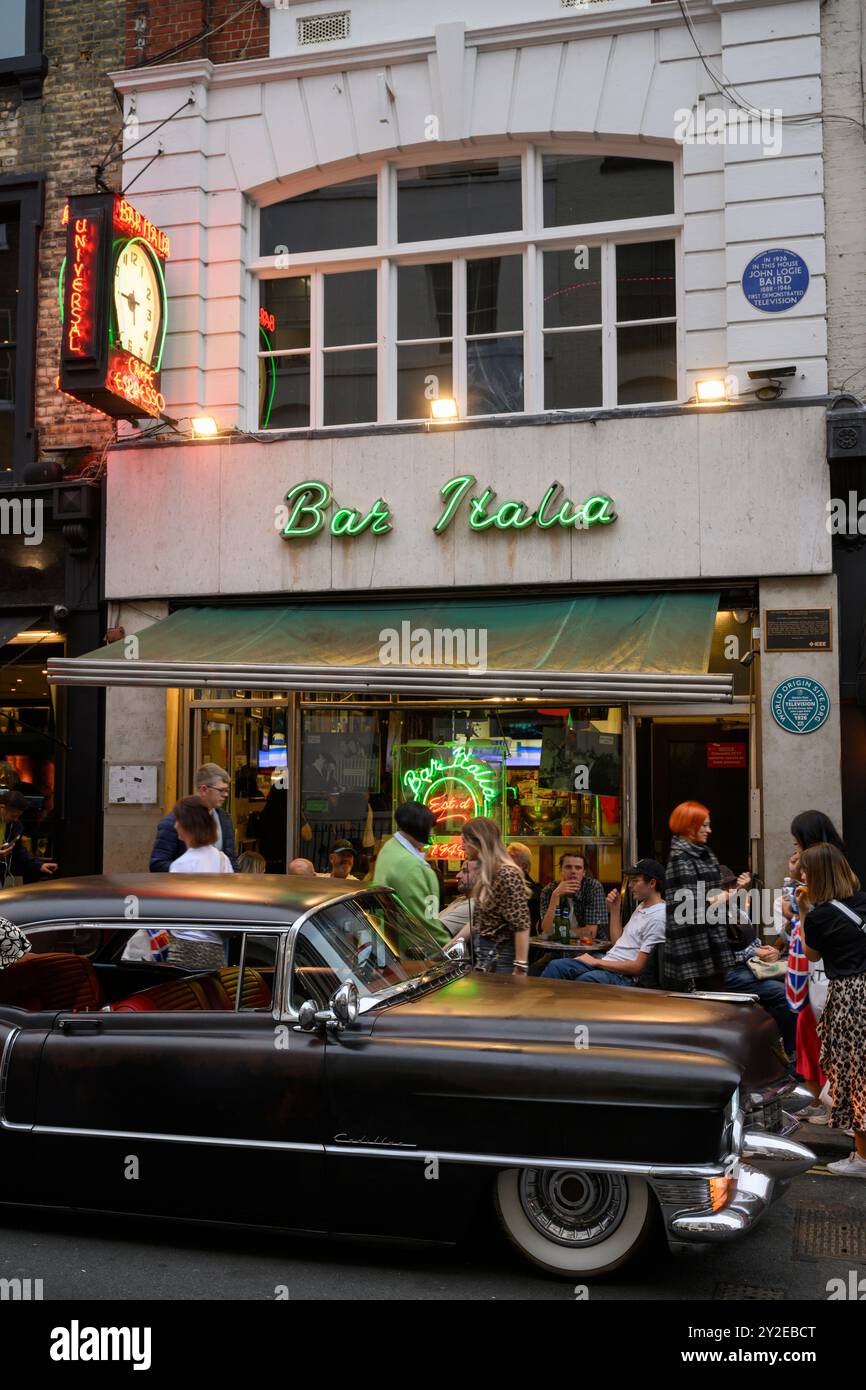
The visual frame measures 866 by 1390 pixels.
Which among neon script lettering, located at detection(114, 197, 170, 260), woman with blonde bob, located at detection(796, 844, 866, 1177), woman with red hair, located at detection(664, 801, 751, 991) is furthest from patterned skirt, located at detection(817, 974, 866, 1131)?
neon script lettering, located at detection(114, 197, 170, 260)

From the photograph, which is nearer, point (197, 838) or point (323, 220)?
point (197, 838)

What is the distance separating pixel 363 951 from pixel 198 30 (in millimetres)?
9801

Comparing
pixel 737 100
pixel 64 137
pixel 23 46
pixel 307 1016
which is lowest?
pixel 307 1016

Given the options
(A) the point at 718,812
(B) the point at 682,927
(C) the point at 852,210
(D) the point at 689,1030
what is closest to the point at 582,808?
(A) the point at 718,812

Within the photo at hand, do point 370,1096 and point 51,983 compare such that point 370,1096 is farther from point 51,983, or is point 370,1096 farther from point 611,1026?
point 51,983

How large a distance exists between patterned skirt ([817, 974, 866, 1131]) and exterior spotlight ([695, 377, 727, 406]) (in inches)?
215

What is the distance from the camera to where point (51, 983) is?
5.69 meters

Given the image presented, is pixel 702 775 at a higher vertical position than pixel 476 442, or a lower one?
lower

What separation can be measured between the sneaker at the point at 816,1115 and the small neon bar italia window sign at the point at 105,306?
7494 mm

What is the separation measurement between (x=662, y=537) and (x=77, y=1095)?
6.78m

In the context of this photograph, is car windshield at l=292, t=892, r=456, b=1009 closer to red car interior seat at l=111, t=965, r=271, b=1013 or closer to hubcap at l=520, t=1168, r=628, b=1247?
red car interior seat at l=111, t=965, r=271, b=1013

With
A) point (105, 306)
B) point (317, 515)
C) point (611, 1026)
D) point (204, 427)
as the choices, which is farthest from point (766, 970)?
point (105, 306)

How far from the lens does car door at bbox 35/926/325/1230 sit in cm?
476

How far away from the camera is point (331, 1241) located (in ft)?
16.2
